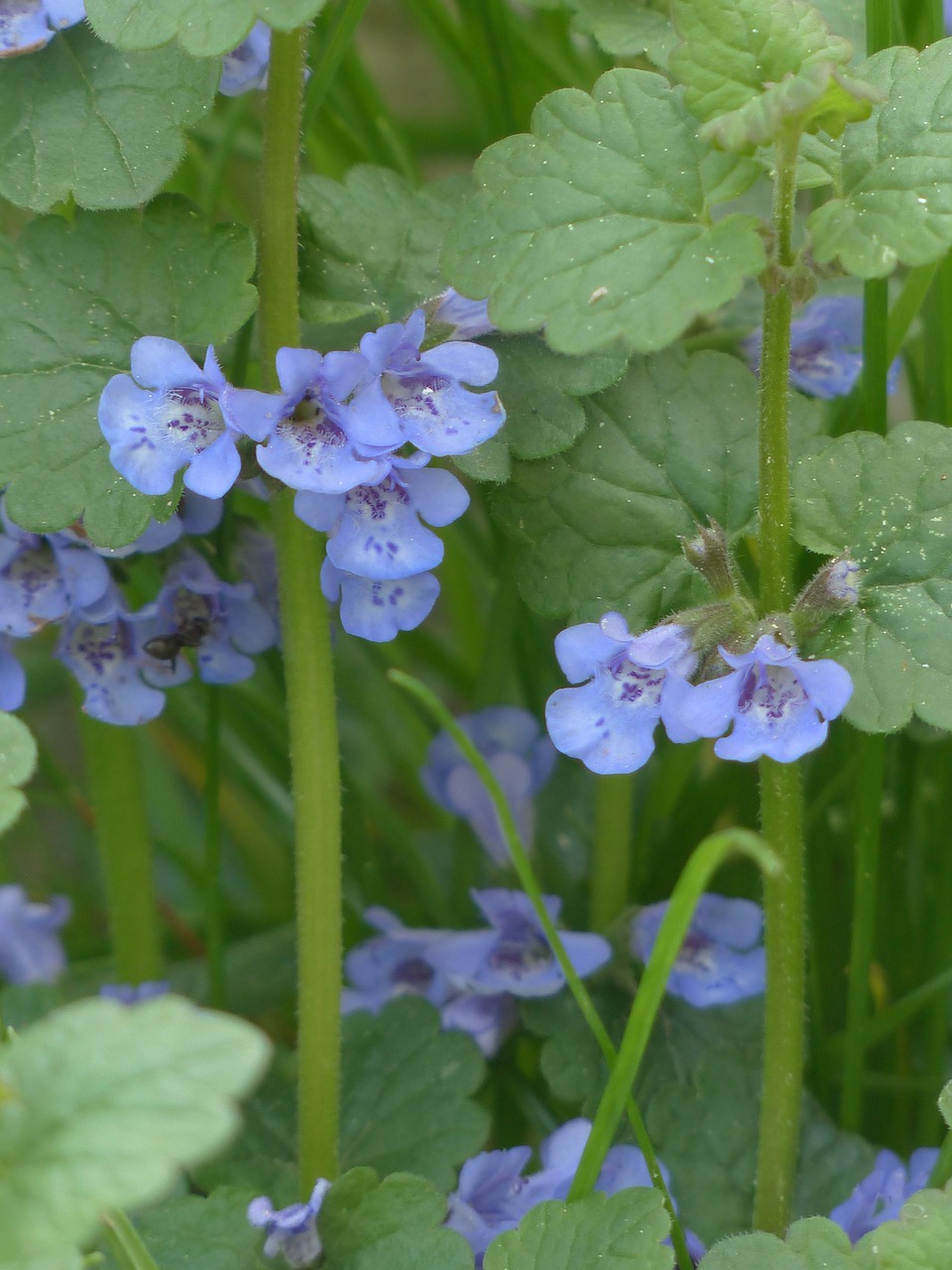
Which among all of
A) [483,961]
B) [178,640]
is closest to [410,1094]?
[483,961]

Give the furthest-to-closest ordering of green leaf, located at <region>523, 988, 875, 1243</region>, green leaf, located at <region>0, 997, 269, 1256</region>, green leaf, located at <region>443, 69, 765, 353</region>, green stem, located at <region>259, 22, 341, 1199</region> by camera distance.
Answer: green leaf, located at <region>523, 988, 875, 1243</region> < green stem, located at <region>259, 22, 341, 1199</region> < green leaf, located at <region>443, 69, 765, 353</region> < green leaf, located at <region>0, 997, 269, 1256</region>

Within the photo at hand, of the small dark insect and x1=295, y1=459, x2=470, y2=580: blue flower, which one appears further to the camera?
the small dark insect

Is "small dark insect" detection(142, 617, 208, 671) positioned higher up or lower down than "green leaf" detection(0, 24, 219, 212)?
lower down

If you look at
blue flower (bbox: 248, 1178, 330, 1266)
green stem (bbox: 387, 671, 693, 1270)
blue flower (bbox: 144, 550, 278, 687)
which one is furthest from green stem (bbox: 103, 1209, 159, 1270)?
blue flower (bbox: 144, 550, 278, 687)

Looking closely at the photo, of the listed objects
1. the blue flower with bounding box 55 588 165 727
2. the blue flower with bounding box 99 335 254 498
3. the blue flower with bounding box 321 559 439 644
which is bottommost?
the blue flower with bounding box 55 588 165 727

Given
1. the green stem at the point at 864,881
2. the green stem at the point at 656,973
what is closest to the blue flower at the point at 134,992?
the green stem at the point at 656,973

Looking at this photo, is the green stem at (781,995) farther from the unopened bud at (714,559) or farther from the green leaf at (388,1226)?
the green leaf at (388,1226)

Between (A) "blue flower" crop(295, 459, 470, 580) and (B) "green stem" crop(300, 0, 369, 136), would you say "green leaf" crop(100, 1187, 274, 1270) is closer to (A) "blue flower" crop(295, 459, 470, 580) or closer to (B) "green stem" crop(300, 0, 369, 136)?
(A) "blue flower" crop(295, 459, 470, 580)

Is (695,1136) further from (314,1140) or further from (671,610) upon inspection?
(671,610)
